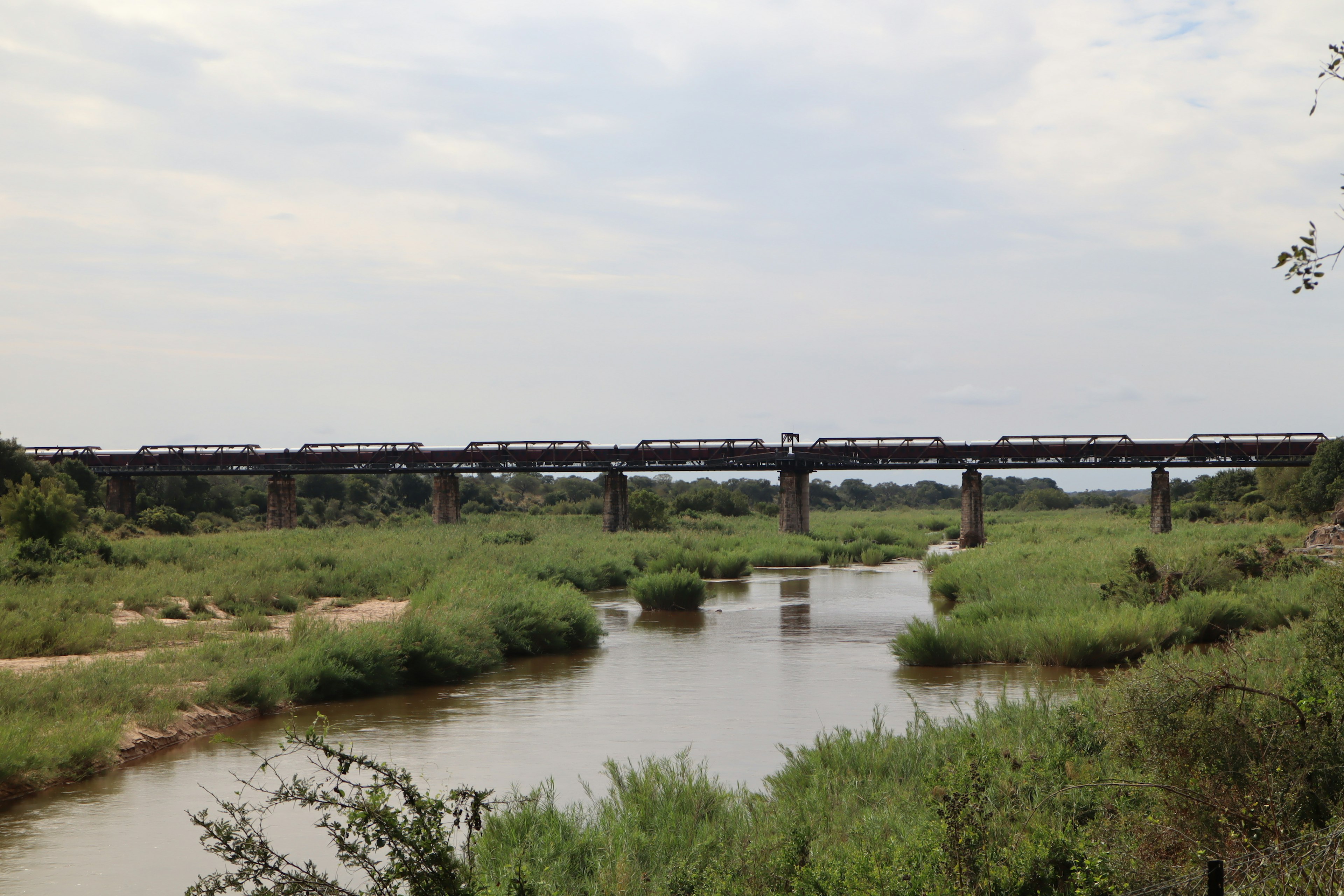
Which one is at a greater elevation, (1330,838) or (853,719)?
(1330,838)

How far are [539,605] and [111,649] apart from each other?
7596mm

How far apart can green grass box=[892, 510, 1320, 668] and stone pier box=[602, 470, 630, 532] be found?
2473cm

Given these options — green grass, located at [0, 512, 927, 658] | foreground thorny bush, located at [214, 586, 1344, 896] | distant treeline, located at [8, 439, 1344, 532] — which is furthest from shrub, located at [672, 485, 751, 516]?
foreground thorny bush, located at [214, 586, 1344, 896]

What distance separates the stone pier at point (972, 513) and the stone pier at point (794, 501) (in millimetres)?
8025

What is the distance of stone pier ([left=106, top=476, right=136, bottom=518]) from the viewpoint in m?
55.2

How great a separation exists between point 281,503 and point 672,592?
35606mm

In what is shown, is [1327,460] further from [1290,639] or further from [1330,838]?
[1330,838]

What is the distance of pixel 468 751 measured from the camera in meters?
11.8

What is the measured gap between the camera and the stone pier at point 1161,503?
45188 mm

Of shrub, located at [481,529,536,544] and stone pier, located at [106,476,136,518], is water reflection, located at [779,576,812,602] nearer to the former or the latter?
shrub, located at [481,529,536,544]

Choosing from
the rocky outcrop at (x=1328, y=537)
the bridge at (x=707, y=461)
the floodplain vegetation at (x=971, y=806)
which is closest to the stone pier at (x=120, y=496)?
the bridge at (x=707, y=461)

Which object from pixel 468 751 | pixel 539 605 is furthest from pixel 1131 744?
pixel 539 605

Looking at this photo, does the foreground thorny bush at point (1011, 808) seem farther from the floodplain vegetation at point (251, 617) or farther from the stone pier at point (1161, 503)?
the stone pier at point (1161, 503)

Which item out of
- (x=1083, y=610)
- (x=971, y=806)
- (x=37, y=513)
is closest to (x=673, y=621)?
(x=1083, y=610)
